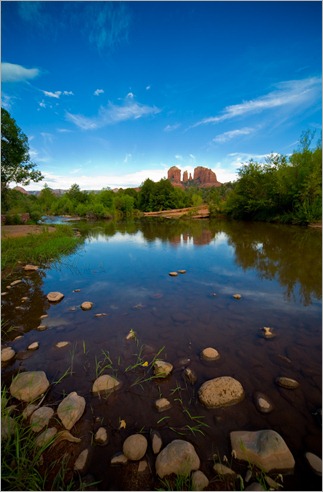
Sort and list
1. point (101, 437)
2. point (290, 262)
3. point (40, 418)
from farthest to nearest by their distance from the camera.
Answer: point (290, 262) < point (40, 418) < point (101, 437)

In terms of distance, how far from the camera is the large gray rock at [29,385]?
3281mm

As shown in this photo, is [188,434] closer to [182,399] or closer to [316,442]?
[182,399]

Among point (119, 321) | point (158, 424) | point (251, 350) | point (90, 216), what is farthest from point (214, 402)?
point (90, 216)

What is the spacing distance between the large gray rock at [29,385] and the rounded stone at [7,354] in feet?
3.05

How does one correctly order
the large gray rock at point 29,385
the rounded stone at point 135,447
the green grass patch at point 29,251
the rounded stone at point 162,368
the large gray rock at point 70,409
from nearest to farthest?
the rounded stone at point 135,447
the large gray rock at point 70,409
the large gray rock at point 29,385
the rounded stone at point 162,368
the green grass patch at point 29,251

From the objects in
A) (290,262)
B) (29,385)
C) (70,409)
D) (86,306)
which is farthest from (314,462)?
(290,262)

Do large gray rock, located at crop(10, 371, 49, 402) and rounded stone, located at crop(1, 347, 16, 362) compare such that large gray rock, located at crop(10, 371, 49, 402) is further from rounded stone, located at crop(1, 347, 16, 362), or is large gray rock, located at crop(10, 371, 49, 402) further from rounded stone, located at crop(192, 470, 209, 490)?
rounded stone, located at crop(192, 470, 209, 490)

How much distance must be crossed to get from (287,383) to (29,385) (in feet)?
13.9

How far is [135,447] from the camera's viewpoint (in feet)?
8.25

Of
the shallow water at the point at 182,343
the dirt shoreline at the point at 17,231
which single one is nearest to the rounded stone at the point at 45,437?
the shallow water at the point at 182,343

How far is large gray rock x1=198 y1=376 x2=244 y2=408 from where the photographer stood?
10.5 ft

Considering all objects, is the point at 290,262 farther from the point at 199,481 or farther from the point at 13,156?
the point at 13,156

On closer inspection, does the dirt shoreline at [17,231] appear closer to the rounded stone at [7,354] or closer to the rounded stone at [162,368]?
the rounded stone at [7,354]

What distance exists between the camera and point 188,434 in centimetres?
276
